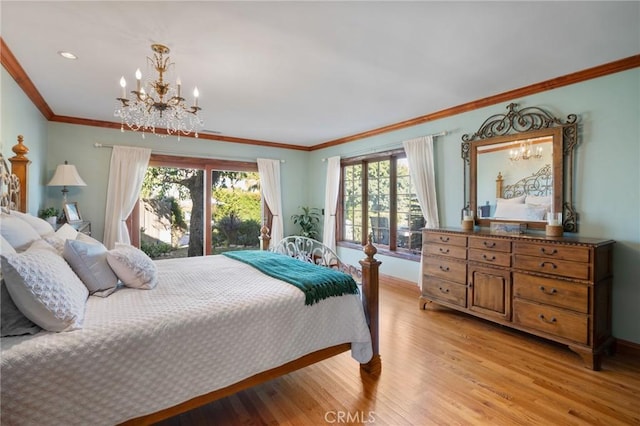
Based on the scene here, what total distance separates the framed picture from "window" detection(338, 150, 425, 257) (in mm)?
3996

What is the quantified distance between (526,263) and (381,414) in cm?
190

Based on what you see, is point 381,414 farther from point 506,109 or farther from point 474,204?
point 506,109

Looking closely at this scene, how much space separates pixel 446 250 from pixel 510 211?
791mm

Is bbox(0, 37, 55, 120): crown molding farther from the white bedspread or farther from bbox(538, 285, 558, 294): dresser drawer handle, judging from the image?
bbox(538, 285, 558, 294): dresser drawer handle

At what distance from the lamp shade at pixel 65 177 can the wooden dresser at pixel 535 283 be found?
4.51m

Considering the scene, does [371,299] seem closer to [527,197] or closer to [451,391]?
[451,391]

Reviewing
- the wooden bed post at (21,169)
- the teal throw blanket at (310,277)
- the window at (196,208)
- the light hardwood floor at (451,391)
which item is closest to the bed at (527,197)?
the light hardwood floor at (451,391)

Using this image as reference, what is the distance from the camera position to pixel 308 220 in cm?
612

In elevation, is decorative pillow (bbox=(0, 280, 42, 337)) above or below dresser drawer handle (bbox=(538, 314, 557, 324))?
above

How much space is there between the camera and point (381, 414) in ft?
6.15

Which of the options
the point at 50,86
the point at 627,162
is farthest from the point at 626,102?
the point at 50,86

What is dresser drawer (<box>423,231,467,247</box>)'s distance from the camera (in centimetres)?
326

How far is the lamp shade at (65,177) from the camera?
12.3ft

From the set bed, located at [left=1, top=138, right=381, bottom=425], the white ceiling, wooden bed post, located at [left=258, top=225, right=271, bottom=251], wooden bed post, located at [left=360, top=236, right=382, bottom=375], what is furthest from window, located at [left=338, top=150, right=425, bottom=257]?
bed, located at [left=1, top=138, right=381, bottom=425]
